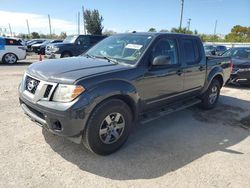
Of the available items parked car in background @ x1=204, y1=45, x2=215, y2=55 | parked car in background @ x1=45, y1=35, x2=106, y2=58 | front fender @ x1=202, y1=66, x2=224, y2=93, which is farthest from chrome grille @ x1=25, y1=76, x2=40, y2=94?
parked car in background @ x1=45, y1=35, x2=106, y2=58

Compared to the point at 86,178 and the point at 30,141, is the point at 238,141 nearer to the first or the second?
A: the point at 86,178

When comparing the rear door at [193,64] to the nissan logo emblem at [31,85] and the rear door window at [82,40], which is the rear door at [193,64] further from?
the rear door window at [82,40]

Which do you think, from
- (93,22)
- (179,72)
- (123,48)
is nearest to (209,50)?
(179,72)

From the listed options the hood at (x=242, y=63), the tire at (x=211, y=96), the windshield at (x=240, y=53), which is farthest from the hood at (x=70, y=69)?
the windshield at (x=240, y=53)

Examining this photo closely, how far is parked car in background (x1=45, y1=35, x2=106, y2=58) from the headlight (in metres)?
12.0

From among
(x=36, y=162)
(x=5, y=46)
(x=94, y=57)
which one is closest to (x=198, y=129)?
(x=94, y=57)

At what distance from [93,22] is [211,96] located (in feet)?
143

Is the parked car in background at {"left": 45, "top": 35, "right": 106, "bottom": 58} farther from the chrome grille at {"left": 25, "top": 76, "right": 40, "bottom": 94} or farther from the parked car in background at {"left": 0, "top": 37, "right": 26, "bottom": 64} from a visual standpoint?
the chrome grille at {"left": 25, "top": 76, "right": 40, "bottom": 94}

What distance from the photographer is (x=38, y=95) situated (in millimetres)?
3332

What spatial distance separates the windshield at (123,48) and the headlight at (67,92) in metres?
1.18

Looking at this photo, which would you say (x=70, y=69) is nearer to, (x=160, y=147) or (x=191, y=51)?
(x=160, y=147)

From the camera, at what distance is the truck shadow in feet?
10.9

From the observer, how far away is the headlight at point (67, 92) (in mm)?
3121

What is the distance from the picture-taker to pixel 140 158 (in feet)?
11.8
